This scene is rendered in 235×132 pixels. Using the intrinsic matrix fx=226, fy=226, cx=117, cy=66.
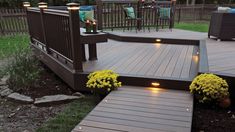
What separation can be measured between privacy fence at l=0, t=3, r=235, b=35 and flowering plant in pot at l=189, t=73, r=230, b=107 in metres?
4.86

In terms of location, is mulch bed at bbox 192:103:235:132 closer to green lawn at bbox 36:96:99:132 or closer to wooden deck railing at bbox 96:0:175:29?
green lawn at bbox 36:96:99:132

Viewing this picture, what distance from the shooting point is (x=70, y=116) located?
114 inches

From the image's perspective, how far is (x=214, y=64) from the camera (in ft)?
11.5

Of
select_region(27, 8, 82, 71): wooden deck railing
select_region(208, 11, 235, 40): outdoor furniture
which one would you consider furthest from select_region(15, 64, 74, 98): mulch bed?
select_region(208, 11, 235, 40): outdoor furniture

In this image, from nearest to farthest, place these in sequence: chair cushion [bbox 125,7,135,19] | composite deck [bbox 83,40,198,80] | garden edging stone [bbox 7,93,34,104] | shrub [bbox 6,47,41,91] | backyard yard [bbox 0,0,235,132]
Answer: backyard yard [bbox 0,0,235,132], garden edging stone [bbox 7,93,34,104], composite deck [bbox 83,40,198,80], shrub [bbox 6,47,41,91], chair cushion [bbox 125,7,135,19]

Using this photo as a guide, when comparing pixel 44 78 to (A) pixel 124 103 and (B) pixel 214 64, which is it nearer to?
(A) pixel 124 103

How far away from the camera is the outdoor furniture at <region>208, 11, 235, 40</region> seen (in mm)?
5188

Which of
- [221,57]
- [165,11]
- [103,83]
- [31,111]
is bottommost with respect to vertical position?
[31,111]

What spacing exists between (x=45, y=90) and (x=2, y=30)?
6478 mm

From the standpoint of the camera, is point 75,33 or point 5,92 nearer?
point 75,33

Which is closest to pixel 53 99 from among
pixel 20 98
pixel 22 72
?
pixel 20 98

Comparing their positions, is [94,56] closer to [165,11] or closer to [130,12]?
[130,12]

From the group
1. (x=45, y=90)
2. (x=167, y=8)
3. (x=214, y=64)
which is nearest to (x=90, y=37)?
(x=45, y=90)

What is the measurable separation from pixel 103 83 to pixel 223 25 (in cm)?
365
